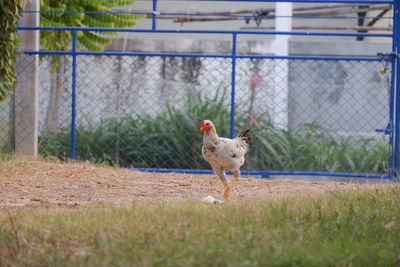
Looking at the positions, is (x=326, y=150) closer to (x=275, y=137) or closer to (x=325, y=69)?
(x=275, y=137)

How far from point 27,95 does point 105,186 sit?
2.59 metres

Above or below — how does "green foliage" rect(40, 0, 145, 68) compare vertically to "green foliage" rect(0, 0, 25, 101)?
above

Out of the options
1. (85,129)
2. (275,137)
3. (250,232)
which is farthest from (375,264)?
(85,129)

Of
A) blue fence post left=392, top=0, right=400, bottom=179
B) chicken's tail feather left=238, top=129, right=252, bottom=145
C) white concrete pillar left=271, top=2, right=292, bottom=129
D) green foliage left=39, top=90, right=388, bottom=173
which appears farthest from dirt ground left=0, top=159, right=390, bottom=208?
white concrete pillar left=271, top=2, right=292, bottom=129

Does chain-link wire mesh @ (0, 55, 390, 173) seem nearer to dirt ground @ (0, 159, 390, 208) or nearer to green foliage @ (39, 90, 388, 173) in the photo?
green foliage @ (39, 90, 388, 173)

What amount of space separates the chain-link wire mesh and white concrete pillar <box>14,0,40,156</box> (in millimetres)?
396

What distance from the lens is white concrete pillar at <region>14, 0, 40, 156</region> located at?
9.37 m

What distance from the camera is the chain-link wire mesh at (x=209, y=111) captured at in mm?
9914

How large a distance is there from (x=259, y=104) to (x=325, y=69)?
4.26 feet

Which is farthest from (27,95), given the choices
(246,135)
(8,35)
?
(246,135)

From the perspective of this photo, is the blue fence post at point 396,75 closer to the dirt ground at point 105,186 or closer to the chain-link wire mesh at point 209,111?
the chain-link wire mesh at point 209,111

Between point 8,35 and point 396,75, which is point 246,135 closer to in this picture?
point 396,75

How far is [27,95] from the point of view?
941 centimetres

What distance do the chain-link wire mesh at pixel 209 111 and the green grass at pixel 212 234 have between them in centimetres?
→ 421
